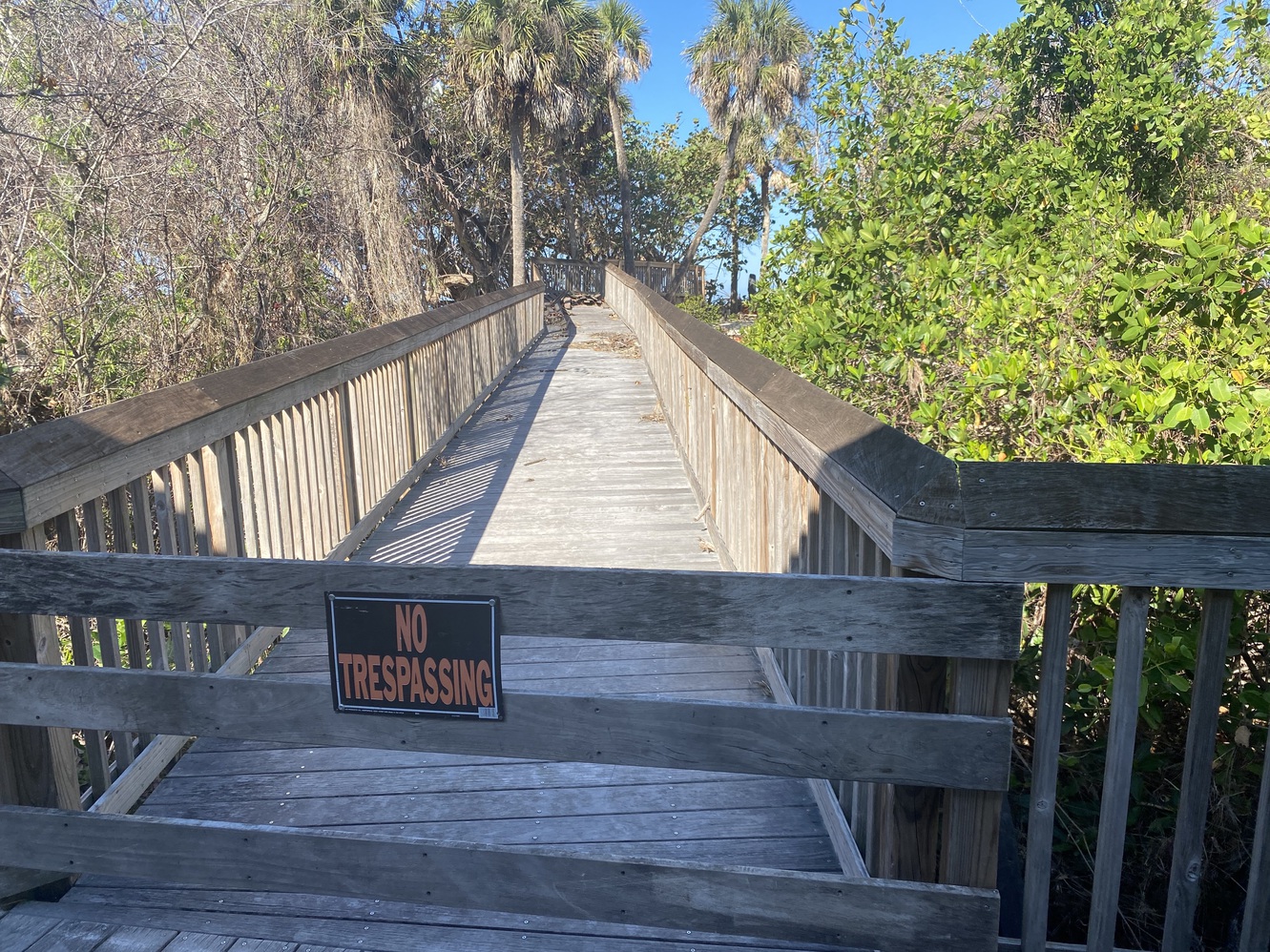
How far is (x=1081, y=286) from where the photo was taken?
479 cm

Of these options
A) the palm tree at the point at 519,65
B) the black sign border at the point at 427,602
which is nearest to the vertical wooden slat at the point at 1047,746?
the black sign border at the point at 427,602

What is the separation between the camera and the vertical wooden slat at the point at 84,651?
2857 mm

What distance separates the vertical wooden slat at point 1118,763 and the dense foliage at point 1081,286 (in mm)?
1052

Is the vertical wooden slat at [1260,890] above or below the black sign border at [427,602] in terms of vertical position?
below

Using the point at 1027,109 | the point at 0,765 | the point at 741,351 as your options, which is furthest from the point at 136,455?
the point at 1027,109

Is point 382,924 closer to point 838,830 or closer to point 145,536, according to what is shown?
point 838,830

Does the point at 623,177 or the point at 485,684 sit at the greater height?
the point at 623,177

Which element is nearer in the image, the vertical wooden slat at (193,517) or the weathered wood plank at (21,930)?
the weathered wood plank at (21,930)

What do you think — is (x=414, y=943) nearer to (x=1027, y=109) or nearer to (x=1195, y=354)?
(x=1195, y=354)

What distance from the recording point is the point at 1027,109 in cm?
1085

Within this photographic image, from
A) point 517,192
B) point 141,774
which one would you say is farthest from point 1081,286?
point 517,192

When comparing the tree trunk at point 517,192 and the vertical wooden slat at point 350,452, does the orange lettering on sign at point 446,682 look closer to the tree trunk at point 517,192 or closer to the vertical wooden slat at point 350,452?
the vertical wooden slat at point 350,452

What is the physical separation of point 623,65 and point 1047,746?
3869cm

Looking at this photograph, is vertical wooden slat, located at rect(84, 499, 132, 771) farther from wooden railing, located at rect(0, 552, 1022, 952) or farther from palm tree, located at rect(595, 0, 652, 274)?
palm tree, located at rect(595, 0, 652, 274)
